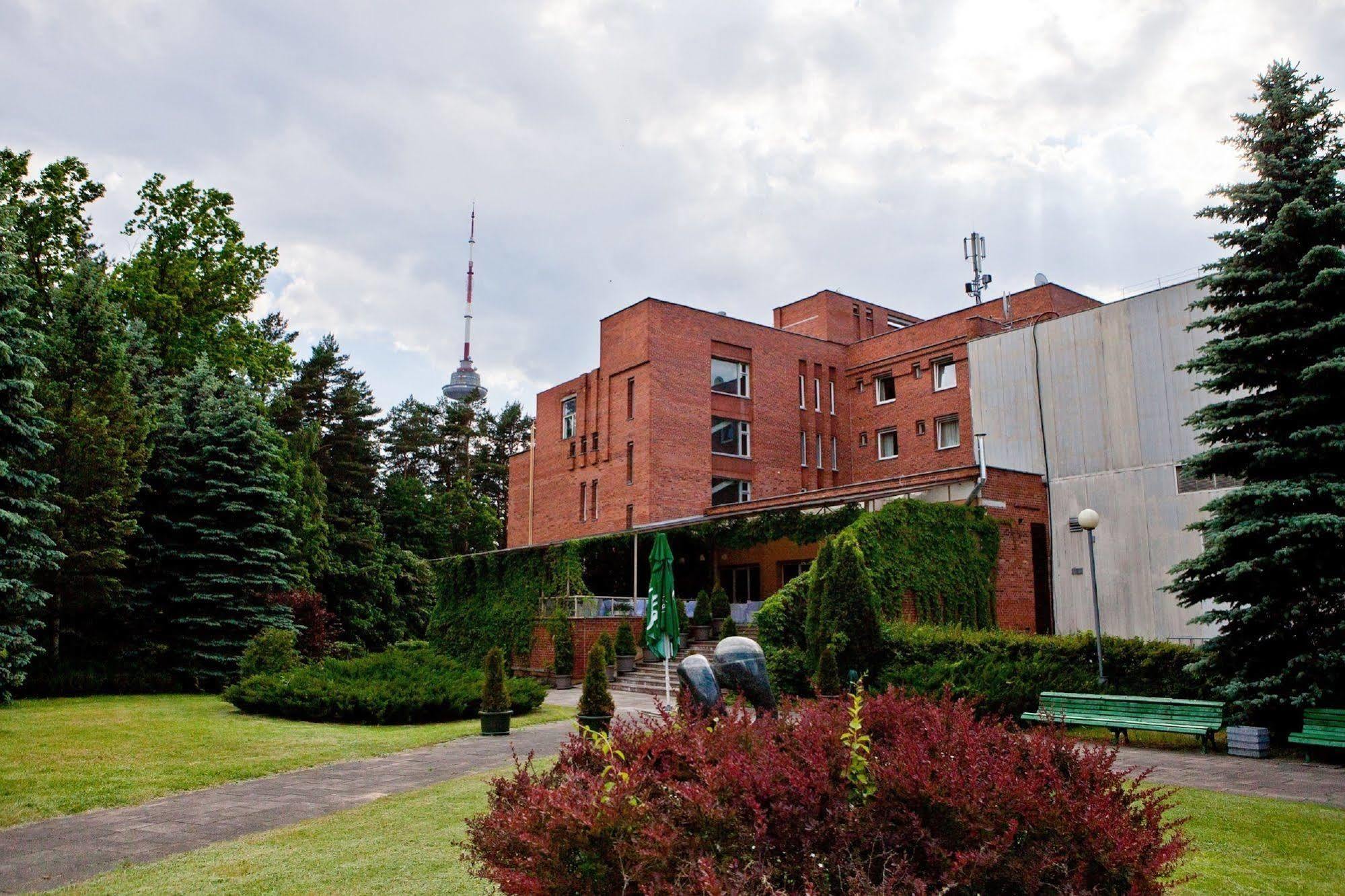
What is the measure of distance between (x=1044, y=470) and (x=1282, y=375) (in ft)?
38.5

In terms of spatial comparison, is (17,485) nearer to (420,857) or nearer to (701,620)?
(420,857)

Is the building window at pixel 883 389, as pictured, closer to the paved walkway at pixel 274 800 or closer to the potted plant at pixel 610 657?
the potted plant at pixel 610 657

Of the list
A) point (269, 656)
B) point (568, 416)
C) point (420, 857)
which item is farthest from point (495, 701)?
point (568, 416)

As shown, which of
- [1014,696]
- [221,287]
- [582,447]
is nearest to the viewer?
[1014,696]

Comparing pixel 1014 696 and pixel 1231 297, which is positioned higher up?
pixel 1231 297

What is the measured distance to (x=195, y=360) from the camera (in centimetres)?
2888

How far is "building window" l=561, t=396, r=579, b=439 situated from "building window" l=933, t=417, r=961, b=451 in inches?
567

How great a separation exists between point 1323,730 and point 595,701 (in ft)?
30.1

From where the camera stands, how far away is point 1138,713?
1269cm

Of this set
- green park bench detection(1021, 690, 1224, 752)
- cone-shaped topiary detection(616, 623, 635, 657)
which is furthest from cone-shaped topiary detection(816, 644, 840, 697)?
cone-shaped topiary detection(616, 623, 635, 657)

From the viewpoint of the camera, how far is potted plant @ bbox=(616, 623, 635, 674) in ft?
83.5

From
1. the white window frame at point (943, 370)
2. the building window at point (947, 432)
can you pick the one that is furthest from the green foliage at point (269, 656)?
the white window frame at point (943, 370)

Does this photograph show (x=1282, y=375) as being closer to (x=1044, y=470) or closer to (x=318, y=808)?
(x=1044, y=470)

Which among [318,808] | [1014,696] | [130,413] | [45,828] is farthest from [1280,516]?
[130,413]
